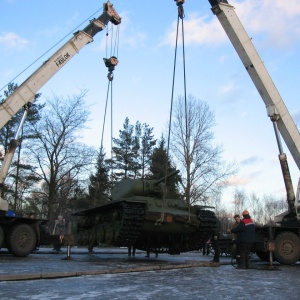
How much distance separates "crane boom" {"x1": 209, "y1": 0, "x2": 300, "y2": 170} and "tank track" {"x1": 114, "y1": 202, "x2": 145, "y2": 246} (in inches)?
209

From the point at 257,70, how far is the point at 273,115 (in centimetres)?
157

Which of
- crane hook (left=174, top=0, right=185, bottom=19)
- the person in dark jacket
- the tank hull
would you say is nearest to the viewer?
the person in dark jacket

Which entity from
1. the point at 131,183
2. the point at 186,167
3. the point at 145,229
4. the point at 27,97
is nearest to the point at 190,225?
the point at 145,229

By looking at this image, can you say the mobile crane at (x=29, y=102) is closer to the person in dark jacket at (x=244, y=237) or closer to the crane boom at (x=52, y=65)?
the crane boom at (x=52, y=65)

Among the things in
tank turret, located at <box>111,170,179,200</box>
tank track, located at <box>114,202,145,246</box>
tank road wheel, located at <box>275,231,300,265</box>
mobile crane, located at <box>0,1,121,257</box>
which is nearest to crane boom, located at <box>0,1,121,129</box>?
mobile crane, located at <box>0,1,121,257</box>

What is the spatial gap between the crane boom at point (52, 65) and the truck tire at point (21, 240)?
3.52 metres

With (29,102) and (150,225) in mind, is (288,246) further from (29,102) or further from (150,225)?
(29,102)

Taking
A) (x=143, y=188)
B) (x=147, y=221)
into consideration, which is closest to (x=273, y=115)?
(x=143, y=188)

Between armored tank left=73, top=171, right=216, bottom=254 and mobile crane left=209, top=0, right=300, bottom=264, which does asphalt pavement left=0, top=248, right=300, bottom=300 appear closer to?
armored tank left=73, top=171, right=216, bottom=254

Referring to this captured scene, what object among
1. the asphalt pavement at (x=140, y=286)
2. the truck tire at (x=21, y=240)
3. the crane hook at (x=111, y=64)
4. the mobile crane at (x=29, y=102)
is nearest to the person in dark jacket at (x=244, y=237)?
the asphalt pavement at (x=140, y=286)

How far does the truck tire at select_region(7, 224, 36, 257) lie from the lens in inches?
554

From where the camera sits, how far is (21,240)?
14.3 m

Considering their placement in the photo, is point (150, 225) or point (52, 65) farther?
point (52, 65)

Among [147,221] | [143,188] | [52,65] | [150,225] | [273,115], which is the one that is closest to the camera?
[147,221]
